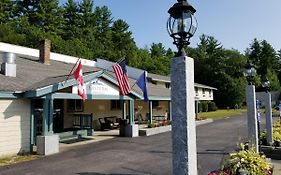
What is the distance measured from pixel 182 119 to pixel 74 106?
58.2 feet

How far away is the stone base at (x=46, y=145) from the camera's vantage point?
13.9m

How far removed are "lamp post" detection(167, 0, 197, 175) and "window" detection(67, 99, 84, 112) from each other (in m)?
17.3

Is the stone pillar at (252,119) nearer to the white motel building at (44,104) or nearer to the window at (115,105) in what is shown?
the white motel building at (44,104)

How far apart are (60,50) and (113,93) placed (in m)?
30.7

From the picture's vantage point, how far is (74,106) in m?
21.8

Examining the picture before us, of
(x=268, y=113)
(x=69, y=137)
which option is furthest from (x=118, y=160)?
(x=268, y=113)

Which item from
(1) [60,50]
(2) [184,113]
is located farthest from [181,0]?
(1) [60,50]

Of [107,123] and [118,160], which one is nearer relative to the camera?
[118,160]

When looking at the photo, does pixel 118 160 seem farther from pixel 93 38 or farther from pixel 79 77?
pixel 93 38

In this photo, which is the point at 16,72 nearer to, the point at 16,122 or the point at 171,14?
the point at 16,122

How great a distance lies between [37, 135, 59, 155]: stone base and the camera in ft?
45.6

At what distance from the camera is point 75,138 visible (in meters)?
18.7

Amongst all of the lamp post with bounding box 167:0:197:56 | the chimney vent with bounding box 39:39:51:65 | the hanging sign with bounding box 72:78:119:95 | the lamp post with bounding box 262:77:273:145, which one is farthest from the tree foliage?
the lamp post with bounding box 167:0:197:56

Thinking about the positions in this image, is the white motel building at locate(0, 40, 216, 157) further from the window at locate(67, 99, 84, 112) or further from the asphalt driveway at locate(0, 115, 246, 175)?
the asphalt driveway at locate(0, 115, 246, 175)
